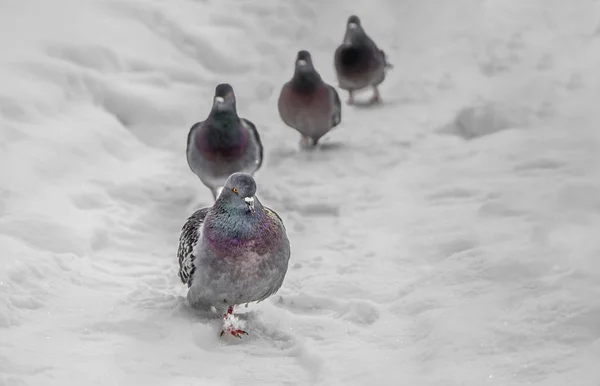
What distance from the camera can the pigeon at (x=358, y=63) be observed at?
9039 mm

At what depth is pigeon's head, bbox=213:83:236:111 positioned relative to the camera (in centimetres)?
606

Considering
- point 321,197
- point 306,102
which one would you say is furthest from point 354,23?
point 321,197

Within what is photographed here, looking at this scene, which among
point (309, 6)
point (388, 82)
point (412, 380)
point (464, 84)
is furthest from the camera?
point (309, 6)

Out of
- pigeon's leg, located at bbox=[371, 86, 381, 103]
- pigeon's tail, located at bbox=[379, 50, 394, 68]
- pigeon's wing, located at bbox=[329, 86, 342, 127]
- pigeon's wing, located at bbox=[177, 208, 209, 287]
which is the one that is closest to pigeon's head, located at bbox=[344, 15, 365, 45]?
pigeon's tail, located at bbox=[379, 50, 394, 68]

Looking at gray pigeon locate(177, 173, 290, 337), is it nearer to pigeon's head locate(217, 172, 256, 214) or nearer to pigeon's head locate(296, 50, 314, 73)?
pigeon's head locate(217, 172, 256, 214)

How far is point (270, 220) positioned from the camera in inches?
174

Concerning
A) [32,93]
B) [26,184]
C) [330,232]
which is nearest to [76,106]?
[32,93]

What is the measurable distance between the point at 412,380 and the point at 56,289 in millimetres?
2175

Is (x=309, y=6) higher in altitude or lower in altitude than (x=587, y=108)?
higher

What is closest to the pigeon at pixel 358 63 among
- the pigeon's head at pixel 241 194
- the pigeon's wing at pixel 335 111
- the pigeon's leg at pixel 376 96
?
the pigeon's leg at pixel 376 96

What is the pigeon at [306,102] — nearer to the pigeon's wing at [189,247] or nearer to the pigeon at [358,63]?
the pigeon at [358,63]

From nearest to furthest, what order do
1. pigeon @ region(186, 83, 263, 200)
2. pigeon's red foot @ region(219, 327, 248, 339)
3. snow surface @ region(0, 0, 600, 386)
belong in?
snow surface @ region(0, 0, 600, 386)
pigeon's red foot @ region(219, 327, 248, 339)
pigeon @ region(186, 83, 263, 200)

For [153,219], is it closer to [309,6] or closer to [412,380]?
[412,380]

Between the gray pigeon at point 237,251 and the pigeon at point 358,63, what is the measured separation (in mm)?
4907
